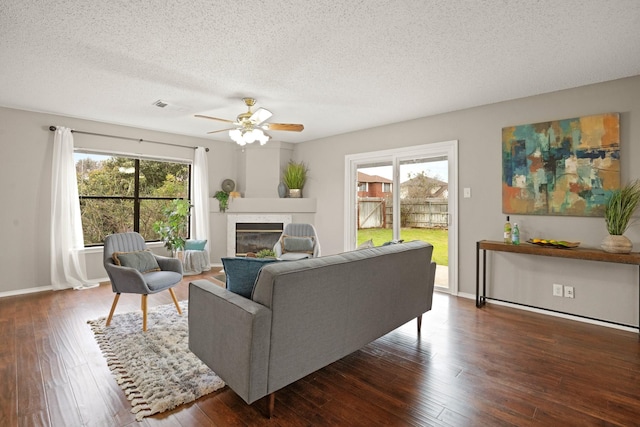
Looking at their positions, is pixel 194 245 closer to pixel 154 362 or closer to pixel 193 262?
pixel 193 262

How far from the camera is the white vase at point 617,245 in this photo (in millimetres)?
2912

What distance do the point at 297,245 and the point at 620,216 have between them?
3.68m

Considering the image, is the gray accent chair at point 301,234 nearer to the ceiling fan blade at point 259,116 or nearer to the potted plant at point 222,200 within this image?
the potted plant at point 222,200

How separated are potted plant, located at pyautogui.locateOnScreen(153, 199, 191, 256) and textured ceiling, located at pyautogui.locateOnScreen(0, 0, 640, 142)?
1.87 meters

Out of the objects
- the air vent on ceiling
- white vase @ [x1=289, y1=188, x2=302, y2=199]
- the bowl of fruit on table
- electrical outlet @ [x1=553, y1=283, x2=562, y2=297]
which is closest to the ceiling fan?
the air vent on ceiling

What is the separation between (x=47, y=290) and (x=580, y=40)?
21.6ft

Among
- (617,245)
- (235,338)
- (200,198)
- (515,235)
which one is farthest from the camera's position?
(200,198)

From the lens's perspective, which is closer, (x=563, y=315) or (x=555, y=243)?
(x=555, y=243)

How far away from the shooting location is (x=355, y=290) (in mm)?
2217

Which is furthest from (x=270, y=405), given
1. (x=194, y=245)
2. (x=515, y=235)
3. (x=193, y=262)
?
(x=194, y=245)

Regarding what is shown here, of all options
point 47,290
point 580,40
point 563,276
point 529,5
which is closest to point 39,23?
point 529,5

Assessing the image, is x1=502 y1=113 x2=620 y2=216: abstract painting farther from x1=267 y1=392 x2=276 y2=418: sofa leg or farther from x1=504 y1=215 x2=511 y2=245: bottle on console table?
x1=267 y1=392 x2=276 y2=418: sofa leg

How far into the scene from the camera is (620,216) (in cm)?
298

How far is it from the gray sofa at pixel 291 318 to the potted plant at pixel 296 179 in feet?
12.7
